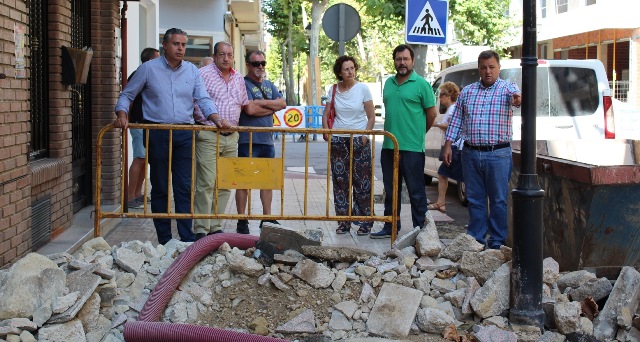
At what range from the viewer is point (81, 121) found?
9.66 meters

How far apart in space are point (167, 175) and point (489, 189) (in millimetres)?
2725

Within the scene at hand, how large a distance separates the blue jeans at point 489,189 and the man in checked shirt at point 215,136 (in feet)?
6.82

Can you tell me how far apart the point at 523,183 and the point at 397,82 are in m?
2.98

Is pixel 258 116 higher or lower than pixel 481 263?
higher

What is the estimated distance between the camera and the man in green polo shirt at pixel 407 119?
335 inches

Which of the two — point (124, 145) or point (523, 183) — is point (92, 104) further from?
point (523, 183)

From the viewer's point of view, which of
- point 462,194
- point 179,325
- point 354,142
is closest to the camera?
point 179,325

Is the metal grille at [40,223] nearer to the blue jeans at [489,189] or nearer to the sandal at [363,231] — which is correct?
the sandal at [363,231]

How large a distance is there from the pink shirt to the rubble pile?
2009mm

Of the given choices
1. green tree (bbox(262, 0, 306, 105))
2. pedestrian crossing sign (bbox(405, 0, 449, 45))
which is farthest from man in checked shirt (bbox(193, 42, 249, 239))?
green tree (bbox(262, 0, 306, 105))

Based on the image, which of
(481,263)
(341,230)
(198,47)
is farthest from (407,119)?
(198,47)

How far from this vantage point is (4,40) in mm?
6438

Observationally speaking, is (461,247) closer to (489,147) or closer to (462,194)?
(489,147)

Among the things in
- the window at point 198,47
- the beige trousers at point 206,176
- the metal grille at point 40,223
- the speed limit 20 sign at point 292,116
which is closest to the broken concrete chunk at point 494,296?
the beige trousers at point 206,176
